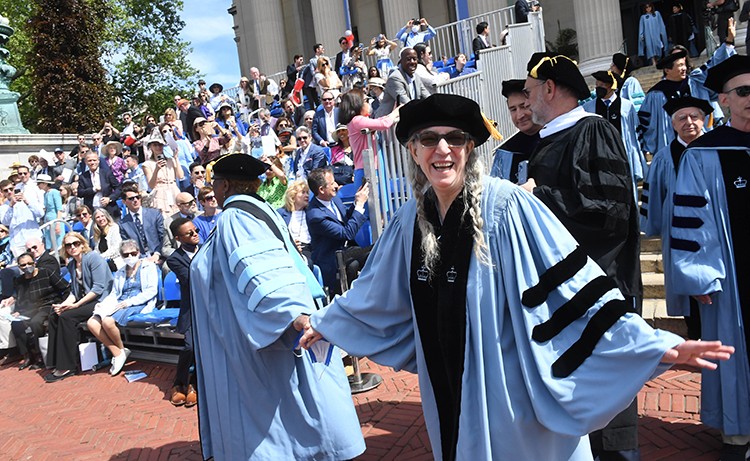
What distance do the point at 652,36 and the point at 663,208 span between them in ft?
49.8

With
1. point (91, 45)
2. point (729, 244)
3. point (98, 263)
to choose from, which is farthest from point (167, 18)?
point (729, 244)

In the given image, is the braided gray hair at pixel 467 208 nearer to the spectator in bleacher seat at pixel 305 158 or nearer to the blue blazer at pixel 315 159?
the spectator in bleacher seat at pixel 305 158

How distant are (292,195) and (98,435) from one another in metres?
3.53

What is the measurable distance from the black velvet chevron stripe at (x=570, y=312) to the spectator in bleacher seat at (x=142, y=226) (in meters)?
8.76

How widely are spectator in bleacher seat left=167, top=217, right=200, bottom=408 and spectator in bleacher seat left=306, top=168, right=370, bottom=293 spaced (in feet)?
4.60

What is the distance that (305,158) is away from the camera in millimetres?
10523

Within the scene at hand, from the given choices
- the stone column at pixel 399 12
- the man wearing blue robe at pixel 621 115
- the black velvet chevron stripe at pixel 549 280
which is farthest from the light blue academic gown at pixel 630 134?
the stone column at pixel 399 12

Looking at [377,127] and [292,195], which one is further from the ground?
[377,127]

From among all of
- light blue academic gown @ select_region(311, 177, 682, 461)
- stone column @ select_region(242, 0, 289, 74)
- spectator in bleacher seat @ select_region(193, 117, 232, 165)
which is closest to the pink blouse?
spectator in bleacher seat @ select_region(193, 117, 232, 165)

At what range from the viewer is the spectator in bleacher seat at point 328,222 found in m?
7.10

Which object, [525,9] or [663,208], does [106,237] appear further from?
[525,9]

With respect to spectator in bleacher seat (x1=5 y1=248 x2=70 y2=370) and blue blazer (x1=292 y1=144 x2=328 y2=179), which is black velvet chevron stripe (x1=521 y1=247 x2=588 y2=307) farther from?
spectator in bleacher seat (x1=5 y1=248 x2=70 y2=370)

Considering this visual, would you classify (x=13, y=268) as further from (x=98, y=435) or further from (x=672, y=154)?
(x=672, y=154)

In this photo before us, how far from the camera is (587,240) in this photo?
11.7 ft
